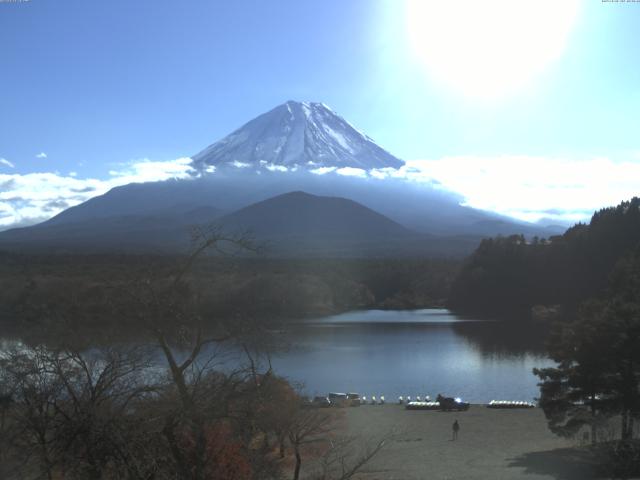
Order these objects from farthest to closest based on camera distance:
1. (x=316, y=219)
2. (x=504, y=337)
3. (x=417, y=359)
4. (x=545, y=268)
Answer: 1. (x=316, y=219)
2. (x=545, y=268)
3. (x=504, y=337)
4. (x=417, y=359)

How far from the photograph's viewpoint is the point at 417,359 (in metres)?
23.8

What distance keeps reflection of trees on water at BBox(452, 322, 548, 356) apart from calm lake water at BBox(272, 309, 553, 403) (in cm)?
3

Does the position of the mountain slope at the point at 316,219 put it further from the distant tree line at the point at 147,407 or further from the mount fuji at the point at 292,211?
the distant tree line at the point at 147,407

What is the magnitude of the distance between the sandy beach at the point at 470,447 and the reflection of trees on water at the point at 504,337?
1013 centimetres

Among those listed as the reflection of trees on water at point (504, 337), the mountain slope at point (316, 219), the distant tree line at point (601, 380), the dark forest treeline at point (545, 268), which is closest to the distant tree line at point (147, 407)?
the distant tree line at point (601, 380)

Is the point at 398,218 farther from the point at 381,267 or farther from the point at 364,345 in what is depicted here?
the point at 364,345

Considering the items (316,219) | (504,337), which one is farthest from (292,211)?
(504,337)

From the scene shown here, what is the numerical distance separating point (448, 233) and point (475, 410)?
93320mm

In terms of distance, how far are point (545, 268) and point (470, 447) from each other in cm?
3401

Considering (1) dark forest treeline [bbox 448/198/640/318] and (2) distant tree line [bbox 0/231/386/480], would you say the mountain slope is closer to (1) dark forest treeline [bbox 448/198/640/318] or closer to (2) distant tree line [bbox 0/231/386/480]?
(1) dark forest treeline [bbox 448/198/640/318]

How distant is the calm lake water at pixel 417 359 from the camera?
18609 mm

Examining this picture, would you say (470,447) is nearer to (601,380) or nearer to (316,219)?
(601,380)

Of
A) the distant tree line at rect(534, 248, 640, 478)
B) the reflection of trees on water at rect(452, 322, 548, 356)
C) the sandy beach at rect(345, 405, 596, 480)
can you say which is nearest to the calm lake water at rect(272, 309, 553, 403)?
the reflection of trees on water at rect(452, 322, 548, 356)

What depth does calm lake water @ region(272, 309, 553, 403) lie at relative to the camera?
1861 centimetres
